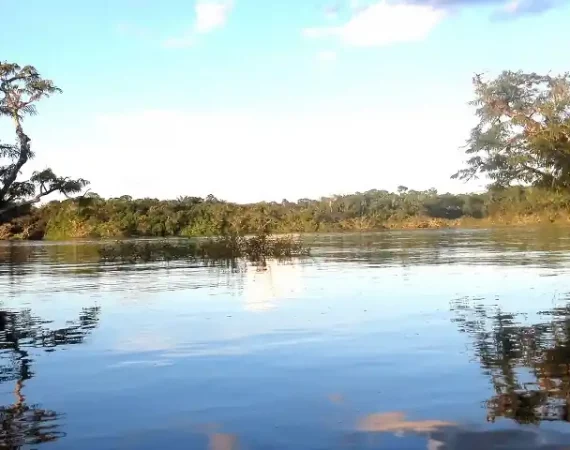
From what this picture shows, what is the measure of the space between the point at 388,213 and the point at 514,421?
380 feet

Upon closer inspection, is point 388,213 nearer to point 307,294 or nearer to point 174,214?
point 174,214

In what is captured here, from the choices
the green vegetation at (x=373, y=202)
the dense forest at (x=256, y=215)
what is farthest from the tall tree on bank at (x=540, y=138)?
the dense forest at (x=256, y=215)

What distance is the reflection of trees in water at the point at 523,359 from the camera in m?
8.09

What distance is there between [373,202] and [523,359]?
393 feet

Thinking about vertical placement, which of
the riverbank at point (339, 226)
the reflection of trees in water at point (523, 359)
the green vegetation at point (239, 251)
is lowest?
the reflection of trees in water at point (523, 359)

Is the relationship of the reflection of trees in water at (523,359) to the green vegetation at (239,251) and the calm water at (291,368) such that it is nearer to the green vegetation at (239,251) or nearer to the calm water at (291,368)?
the calm water at (291,368)

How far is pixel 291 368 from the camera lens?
10.7m

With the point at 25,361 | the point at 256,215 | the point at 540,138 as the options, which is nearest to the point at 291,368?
the point at 25,361

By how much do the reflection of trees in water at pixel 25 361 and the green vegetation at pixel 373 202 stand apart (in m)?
13.8

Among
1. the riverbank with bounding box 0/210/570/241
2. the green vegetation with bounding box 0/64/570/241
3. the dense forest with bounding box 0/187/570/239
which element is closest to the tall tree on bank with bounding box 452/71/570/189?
the green vegetation with bounding box 0/64/570/241

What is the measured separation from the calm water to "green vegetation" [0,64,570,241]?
5.21 metres

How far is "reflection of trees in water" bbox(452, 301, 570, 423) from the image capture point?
8.09 metres

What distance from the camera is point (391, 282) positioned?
24.2 meters

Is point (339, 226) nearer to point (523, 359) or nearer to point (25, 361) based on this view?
point (25, 361)
